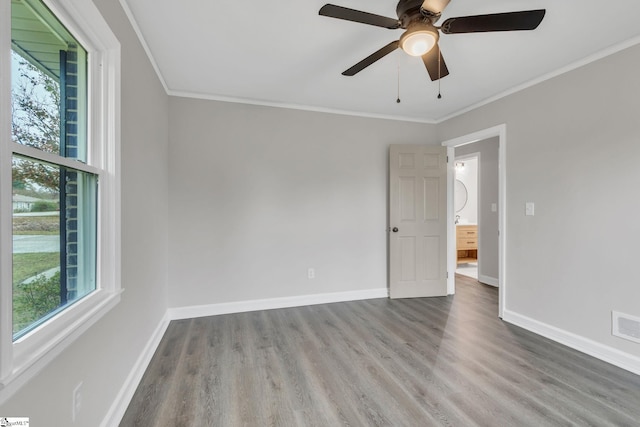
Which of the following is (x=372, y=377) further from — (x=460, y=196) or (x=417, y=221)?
(x=460, y=196)

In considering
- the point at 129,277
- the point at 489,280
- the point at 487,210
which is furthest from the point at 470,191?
the point at 129,277

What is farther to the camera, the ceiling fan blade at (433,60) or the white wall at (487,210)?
the white wall at (487,210)

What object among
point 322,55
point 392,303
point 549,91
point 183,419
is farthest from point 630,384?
point 322,55

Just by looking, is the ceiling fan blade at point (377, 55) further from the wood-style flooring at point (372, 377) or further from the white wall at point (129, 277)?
the wood-style flooring at point (372, 377)

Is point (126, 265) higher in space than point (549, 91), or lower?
lower

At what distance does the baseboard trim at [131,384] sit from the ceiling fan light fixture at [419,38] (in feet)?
8.43

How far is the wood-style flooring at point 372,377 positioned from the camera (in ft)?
5.45

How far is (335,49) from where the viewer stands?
89.7 inches

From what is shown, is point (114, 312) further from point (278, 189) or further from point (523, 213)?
point (523, 213)

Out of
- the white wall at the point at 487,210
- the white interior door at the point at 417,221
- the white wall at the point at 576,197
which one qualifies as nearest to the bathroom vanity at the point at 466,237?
the white wall at the point at 487,210

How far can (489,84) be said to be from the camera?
290cm

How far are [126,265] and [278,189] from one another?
1914mm

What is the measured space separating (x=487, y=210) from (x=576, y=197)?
2.26m

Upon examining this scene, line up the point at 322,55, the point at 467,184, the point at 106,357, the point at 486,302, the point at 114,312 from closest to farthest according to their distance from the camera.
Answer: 1. the point at 106,357
2. the point at 114,312
3. the point at 322,55
4. the point at 486,302
5. the point at 467,184
